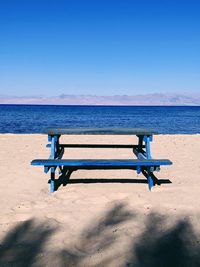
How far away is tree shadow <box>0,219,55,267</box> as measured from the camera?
115 inches

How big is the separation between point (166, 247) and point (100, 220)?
0.96 meters

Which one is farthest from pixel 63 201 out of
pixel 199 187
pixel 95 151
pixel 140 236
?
pixel 95 151

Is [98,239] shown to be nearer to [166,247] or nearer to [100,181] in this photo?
[166,247]

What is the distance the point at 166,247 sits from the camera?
3205mm

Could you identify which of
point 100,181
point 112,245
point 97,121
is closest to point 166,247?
point 112,245

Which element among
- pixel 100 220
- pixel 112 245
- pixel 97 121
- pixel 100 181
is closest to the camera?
pixel 112 245

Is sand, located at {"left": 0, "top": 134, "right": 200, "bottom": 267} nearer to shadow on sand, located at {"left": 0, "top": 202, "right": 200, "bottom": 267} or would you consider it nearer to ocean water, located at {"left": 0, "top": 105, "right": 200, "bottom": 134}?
shadow on sand, located at {"left": 0, "top": 202, "right": 200, "bottom": 267}

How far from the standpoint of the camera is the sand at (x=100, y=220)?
3.00 metres

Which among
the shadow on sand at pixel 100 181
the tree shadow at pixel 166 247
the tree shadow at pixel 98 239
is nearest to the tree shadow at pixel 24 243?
the tree shadow at pixel 98 239

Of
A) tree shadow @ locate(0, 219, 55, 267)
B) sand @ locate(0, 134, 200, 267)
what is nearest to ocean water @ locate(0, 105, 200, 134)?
sand @ locate(0, 134, 200, 267)

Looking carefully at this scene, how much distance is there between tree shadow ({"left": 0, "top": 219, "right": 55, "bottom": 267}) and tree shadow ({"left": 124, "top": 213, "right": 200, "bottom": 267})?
2.97ft

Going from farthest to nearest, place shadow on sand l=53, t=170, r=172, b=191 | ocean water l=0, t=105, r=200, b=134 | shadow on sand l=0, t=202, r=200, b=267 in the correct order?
ocean water l=0, t=105, r=200, b=134
shadow on sand l=53, t=170, r=172, b=191
shadow on sand l=0, t=202, r=200, b=267

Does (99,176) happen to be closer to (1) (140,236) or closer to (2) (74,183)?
(2) (74,183)

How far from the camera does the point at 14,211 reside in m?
4.22
